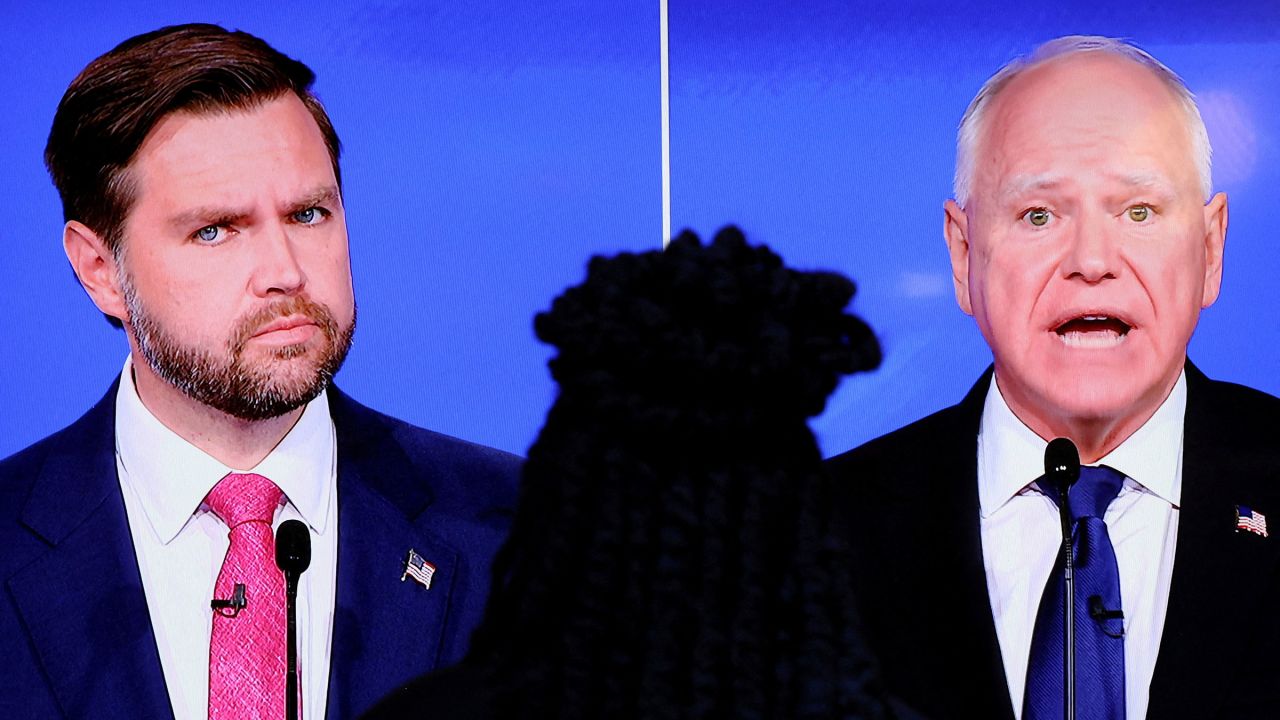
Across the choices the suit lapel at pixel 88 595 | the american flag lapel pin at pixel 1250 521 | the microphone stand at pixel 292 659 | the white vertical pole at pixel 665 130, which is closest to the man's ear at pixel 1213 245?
the american flag lapel pin at pixel 1250 521

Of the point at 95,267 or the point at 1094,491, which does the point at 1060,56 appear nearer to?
the point at 1094,491

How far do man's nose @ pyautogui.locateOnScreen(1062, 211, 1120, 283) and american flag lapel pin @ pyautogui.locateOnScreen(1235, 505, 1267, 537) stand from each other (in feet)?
1.30

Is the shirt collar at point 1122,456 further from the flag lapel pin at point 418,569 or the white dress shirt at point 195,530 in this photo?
the white dress shirt at point 195,530

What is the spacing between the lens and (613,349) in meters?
1.34

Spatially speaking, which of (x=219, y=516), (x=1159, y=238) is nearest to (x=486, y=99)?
(x=219, y=516)

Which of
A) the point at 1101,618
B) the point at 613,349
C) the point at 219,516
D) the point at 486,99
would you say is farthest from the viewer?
the point at 486,99

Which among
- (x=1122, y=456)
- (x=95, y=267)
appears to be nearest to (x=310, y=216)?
(x=95, y=267)

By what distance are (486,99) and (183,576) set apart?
4.01ft

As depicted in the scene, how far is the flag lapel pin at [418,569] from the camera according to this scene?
2.48 m

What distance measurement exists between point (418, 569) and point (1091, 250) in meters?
1.13

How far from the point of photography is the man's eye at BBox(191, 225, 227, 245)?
2.50m

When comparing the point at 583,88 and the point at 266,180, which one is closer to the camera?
the point at 266,180

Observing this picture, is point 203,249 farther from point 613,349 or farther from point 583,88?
point 613,349

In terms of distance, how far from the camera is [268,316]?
2445mm
